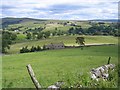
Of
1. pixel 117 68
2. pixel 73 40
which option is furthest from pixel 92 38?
pixel 117 68

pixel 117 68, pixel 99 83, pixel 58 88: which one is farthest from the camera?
pixel 117 68

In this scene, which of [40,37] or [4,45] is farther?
[40,37]

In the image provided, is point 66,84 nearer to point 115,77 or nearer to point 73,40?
point 115,77

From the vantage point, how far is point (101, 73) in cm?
1809

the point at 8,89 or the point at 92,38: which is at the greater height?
the point at 8,89

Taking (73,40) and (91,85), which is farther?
(73,40)

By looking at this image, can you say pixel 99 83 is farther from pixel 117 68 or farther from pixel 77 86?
pixel 117 68

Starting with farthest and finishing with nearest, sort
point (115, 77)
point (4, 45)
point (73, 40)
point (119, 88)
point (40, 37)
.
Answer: point (40, 37)
point (73, 40)
point (4, 45)
point (115, 77)
point (119, 88)

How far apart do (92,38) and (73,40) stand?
41.3 ft

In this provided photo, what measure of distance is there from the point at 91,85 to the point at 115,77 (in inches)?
157

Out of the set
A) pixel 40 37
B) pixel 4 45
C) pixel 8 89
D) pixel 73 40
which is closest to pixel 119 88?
pixel 8 89

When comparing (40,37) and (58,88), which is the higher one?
(58,88)

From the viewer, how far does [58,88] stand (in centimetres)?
1292

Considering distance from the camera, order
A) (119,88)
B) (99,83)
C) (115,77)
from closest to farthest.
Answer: (99,83)
(119,88)
(115,77)
